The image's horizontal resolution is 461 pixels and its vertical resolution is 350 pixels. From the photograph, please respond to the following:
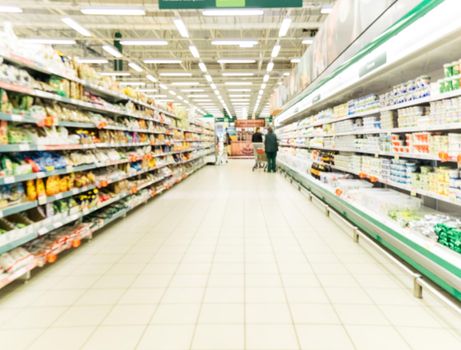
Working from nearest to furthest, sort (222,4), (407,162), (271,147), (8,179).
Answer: (8,179) → (407,162) → (222,4) → (271,147)

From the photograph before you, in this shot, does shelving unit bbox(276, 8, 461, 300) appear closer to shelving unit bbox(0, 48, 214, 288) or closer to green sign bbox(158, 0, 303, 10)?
green sign bbox(158, 0, 303, 10)

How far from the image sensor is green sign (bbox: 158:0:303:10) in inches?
186

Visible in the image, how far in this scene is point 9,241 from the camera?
114 inches

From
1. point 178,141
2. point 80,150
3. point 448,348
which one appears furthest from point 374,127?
point 178,141

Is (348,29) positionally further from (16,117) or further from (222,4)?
(16,117)

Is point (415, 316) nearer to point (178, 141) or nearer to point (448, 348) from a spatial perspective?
point (448, 348)

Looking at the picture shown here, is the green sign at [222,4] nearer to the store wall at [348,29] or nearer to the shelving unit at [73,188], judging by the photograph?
the store wall at [348,29]

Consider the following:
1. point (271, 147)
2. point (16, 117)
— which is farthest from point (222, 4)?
point (271, 147)

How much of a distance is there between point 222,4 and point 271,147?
8946mm

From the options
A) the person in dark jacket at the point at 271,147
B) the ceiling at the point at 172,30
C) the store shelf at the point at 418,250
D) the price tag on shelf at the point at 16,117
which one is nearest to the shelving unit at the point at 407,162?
the store shelf at the point at 418,250

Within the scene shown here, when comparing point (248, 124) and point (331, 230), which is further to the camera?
point (248, 124)

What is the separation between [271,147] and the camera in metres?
Result: 13.4

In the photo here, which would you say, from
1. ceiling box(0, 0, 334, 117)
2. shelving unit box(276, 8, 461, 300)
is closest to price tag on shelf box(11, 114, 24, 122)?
shelving unit box(276, 8, 461, 300)

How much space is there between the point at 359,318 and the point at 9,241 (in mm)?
2910
